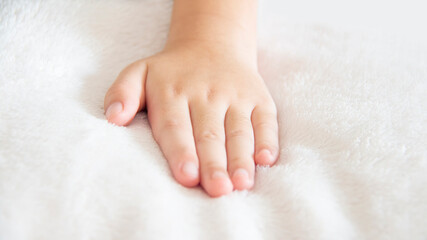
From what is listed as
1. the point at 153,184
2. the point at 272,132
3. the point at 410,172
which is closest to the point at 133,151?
the point at 153,184

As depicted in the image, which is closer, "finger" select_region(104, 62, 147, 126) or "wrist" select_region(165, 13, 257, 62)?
"finger" select_region(104, 62, 147, 126)

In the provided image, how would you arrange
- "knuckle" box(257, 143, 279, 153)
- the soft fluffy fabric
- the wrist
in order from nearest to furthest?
the soft fluffy fabric < "knuckle" box(257, 143, 279, 153) < the wrist

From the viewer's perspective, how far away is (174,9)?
0.64 meters

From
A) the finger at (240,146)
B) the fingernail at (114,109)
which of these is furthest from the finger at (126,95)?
the finger at (240,146)

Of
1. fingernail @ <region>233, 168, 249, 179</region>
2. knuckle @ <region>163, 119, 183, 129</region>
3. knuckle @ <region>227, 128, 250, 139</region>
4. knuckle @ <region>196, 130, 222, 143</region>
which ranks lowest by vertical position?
knuckle @ <region>227, 128, 250, 139</region>

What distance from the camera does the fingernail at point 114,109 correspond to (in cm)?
46

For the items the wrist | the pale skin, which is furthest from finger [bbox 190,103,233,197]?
the wrist

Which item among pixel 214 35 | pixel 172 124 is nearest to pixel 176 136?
pixel 172 124

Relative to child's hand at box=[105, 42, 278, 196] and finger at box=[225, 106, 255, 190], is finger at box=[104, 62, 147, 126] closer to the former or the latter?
child's hand at box=[105, 42, 278, 196]

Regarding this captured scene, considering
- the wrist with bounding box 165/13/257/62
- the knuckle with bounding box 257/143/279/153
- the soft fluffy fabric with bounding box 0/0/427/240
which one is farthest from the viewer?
the wrist with bounding box 165/13/257/62

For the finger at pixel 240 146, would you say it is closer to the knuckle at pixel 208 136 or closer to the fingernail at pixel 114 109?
the knuckle at pixel 208 136

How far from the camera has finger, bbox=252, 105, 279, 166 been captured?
44 centimetres

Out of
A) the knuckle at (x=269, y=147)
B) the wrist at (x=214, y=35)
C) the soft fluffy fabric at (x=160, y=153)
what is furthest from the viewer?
the wrist at (x=214, y=35)

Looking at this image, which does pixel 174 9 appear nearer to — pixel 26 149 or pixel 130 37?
pixel 130 37
